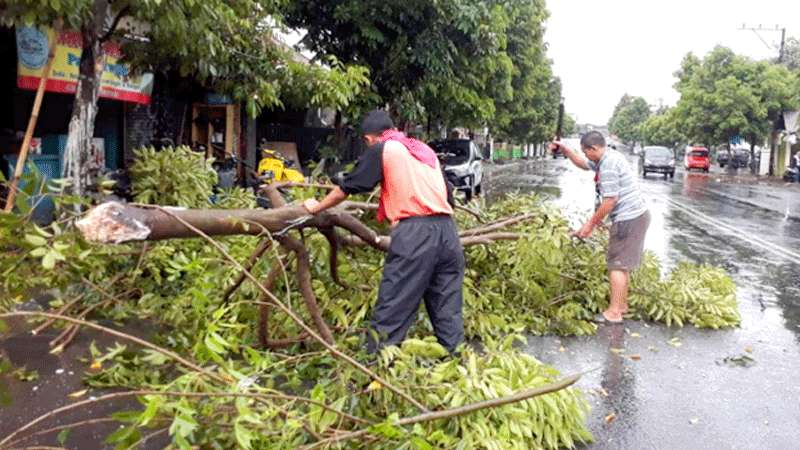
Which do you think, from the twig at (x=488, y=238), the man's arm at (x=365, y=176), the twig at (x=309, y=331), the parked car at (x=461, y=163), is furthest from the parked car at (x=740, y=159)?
the twig at (x=309, y=331)

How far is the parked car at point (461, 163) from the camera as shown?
17297 mm

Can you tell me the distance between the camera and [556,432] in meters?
3.60

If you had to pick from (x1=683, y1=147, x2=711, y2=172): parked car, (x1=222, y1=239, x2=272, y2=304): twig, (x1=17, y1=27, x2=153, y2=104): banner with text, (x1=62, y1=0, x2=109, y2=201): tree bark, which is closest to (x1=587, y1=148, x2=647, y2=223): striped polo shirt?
(x1=222, y1=239, x2=272, y2=304): twig

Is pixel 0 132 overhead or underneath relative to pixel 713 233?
overhead

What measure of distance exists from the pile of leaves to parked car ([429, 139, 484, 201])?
9.99m

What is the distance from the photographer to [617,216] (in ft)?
19.9

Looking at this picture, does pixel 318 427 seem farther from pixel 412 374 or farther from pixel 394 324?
pixel 394 324

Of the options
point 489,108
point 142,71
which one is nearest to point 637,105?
point 489,108

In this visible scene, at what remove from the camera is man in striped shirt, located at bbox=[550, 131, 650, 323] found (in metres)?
5.98

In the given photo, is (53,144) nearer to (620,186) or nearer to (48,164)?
(48,164)

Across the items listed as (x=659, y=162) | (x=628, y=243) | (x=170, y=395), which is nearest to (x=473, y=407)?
(x=170, y=395)

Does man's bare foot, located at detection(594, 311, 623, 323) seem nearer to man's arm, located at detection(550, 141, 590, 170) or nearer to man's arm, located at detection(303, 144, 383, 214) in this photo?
man's arm, located at detection(550, 141, 590, 170)

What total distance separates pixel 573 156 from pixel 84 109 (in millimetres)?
4870

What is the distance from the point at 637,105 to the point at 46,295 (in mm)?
137460
